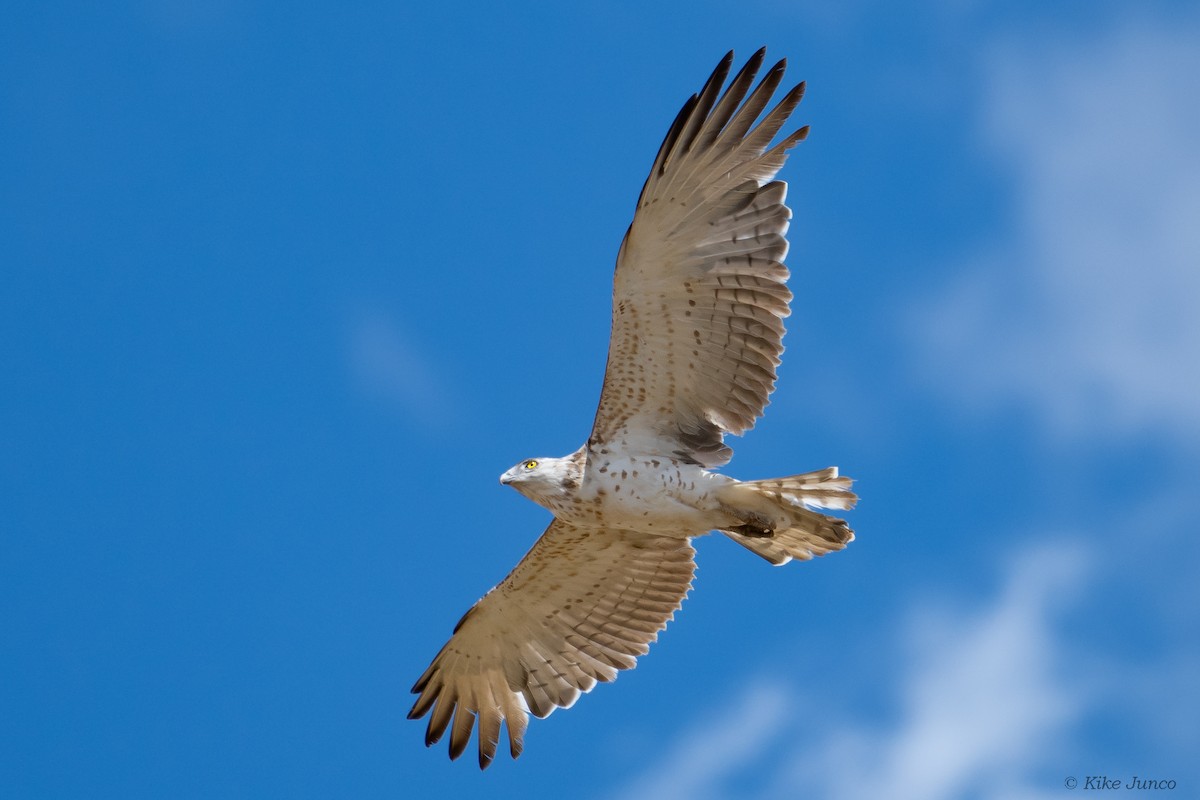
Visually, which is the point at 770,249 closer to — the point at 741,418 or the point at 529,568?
the point at 741,418

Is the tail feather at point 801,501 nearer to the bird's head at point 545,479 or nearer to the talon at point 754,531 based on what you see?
the talon at point 754,531

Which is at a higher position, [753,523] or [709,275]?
[709,275]

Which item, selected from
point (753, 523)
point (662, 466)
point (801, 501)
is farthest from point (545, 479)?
point (801, 501)

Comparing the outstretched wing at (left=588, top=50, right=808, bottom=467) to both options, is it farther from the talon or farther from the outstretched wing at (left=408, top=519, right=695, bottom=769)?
the outstretched wing at (left=408, top=519, right=695, bottom=769)

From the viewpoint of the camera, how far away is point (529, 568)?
12719mm

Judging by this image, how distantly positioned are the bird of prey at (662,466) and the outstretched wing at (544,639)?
1 centimetres

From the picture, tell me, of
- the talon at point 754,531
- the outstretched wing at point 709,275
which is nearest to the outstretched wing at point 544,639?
the talon at point 754,531

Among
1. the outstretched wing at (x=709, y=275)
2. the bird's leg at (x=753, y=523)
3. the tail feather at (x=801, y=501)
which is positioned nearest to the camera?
the outstretched wing at (x=709, y=275)

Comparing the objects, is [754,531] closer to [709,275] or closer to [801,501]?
[801,501]

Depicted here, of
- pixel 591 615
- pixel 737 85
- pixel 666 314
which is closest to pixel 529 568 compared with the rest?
pixel 591 615

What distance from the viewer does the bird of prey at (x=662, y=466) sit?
10844 mm

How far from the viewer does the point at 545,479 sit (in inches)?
456

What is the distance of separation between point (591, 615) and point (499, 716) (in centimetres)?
116

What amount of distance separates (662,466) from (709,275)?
61.6 inches
